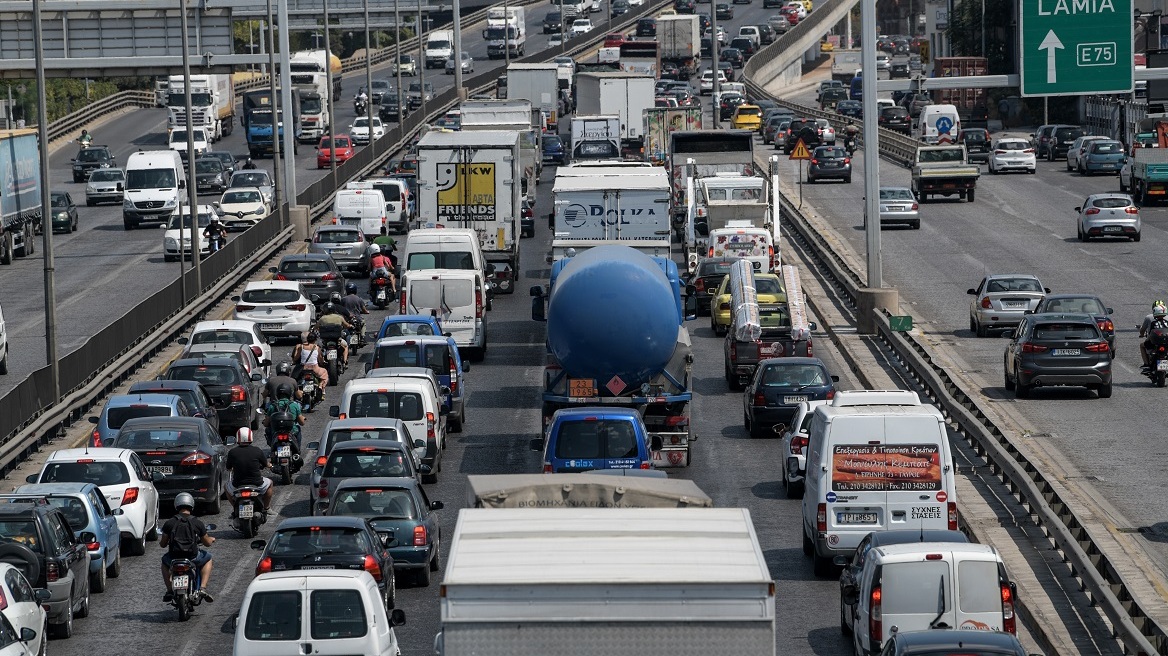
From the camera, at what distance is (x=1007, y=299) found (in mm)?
43656

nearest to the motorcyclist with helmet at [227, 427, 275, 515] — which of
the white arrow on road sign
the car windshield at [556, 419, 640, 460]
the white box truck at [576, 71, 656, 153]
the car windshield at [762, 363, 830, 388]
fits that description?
the car windshield at [556, 419, 640, 460]

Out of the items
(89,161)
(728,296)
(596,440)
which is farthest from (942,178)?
(596,440)

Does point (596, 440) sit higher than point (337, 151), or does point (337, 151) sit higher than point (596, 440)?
point (337, 151)

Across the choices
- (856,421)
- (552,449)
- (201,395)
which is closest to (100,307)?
(201,395)

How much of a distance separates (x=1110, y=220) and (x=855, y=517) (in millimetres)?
38754

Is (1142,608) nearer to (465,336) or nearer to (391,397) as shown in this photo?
(391,397)

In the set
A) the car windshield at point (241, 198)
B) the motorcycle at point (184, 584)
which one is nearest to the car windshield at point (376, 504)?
the motorcycle at point (184, 584)

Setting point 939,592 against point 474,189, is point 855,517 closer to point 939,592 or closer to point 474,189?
point 939,592

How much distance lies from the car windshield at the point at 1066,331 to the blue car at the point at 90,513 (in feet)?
60.2

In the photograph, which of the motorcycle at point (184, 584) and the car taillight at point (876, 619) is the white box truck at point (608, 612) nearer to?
the car taillight at point (876, 619)

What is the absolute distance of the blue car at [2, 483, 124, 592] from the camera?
912 inches

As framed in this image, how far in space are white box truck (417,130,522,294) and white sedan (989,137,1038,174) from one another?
123 ft

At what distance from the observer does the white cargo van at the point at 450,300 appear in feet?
135

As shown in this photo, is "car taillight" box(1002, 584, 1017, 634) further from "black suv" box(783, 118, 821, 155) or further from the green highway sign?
"black suv" box(783, 118, 821, 155)
